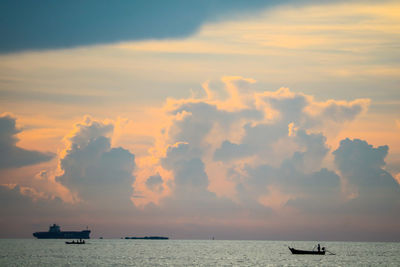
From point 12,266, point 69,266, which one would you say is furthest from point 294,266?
point 12,266

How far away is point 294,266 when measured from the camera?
195 metres

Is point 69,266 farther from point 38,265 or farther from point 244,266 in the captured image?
point 244,266

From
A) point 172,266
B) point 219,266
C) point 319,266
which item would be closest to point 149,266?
point 172,266

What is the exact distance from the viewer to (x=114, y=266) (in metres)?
193

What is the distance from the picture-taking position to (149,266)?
195 metres

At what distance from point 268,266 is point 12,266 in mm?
82957

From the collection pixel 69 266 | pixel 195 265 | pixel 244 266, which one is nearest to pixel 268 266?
pixel 244 266

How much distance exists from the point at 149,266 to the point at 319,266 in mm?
56503

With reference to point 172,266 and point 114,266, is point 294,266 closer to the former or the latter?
point 172,266

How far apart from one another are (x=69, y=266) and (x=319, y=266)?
82.0 meters

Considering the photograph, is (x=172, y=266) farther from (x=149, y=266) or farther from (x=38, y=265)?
(x=38, y=265)

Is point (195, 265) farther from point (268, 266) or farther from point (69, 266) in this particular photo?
point (69, 266)

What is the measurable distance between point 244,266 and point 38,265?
6761cm

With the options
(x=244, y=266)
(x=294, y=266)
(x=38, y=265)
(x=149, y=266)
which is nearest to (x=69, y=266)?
(x=38, y=265)
